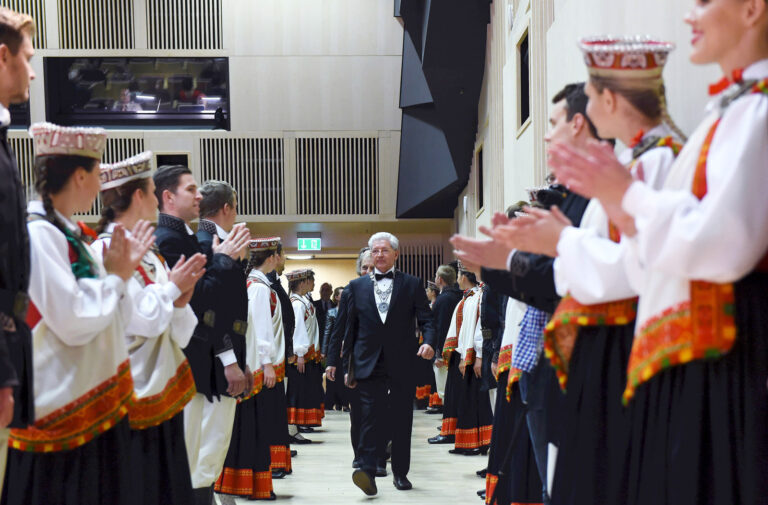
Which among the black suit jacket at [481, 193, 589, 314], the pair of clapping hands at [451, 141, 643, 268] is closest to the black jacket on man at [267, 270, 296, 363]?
the black suit jacket at [481, 193, 589, 314]

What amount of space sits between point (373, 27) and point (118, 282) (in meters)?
13.1

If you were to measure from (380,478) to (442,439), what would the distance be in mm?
2224

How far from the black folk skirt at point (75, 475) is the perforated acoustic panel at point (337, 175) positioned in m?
12.7

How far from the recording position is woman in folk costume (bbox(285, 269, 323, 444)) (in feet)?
30.0

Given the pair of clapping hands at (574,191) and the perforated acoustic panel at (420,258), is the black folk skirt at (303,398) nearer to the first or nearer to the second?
the pair of clapping hands at (574,191)

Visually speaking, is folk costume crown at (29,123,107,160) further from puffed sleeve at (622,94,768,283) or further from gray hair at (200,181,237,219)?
puffed sleeve at (622,94,768,283)

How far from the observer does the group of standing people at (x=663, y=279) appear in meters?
1.64

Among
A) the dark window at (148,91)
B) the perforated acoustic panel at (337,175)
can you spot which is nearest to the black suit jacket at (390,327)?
the perforated acoustic panel at (337,175)

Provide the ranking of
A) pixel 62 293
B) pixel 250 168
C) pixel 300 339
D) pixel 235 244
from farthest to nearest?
pixel 250 168
pixel 300 339
pixel 235 244
pixel 62 293

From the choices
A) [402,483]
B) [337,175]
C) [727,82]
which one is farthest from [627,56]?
[337,175]

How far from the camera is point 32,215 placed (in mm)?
2764

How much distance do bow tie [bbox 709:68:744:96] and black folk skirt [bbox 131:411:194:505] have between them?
2367 mm

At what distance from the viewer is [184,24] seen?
15.4 m

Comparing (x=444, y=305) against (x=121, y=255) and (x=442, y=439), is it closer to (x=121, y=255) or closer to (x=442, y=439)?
(x=442, y=439)
